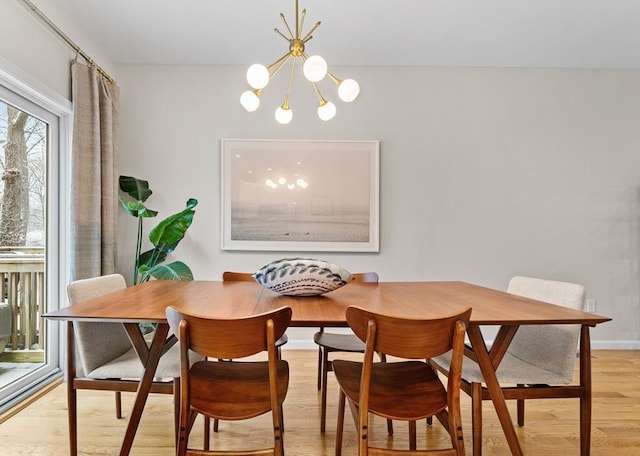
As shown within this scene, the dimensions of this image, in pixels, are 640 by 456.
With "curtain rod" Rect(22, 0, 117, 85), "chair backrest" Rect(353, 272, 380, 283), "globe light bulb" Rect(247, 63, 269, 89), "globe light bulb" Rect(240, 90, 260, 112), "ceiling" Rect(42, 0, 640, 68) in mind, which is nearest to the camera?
"globe light bulb" Rect(247, 63, 269, 89)

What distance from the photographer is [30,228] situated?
241 centimetres

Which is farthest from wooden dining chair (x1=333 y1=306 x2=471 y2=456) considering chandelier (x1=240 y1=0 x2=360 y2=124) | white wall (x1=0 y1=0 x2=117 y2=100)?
white wall (x1=0 y1=0 x2=117 y2=100)

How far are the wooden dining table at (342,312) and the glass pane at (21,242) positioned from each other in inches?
42.8

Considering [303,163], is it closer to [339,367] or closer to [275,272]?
[275,272]

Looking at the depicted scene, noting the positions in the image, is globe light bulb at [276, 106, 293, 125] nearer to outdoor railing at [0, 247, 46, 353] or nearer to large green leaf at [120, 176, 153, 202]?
large green leaf at [120, 176, 153, 202]

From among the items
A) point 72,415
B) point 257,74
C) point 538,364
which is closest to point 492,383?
point 538,364

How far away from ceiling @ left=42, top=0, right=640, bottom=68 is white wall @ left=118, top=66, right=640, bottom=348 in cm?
21

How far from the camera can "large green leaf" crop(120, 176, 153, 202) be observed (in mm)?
3143

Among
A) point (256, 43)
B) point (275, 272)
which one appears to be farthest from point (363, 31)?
point (275, 272)

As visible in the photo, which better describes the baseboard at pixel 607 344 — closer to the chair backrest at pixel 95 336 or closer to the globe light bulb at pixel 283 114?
the chair backrest at pixel 95 336

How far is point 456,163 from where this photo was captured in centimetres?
337

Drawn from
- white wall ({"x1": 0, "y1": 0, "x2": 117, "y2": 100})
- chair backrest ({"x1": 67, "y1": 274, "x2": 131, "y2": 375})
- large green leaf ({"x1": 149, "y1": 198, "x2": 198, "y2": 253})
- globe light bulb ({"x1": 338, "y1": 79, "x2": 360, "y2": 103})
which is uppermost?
white wall ({"x1": 0, "y1": 0, "x2": 117, "y2": 100})

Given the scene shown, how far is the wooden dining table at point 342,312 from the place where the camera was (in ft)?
4.17

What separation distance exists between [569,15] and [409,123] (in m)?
1.34
